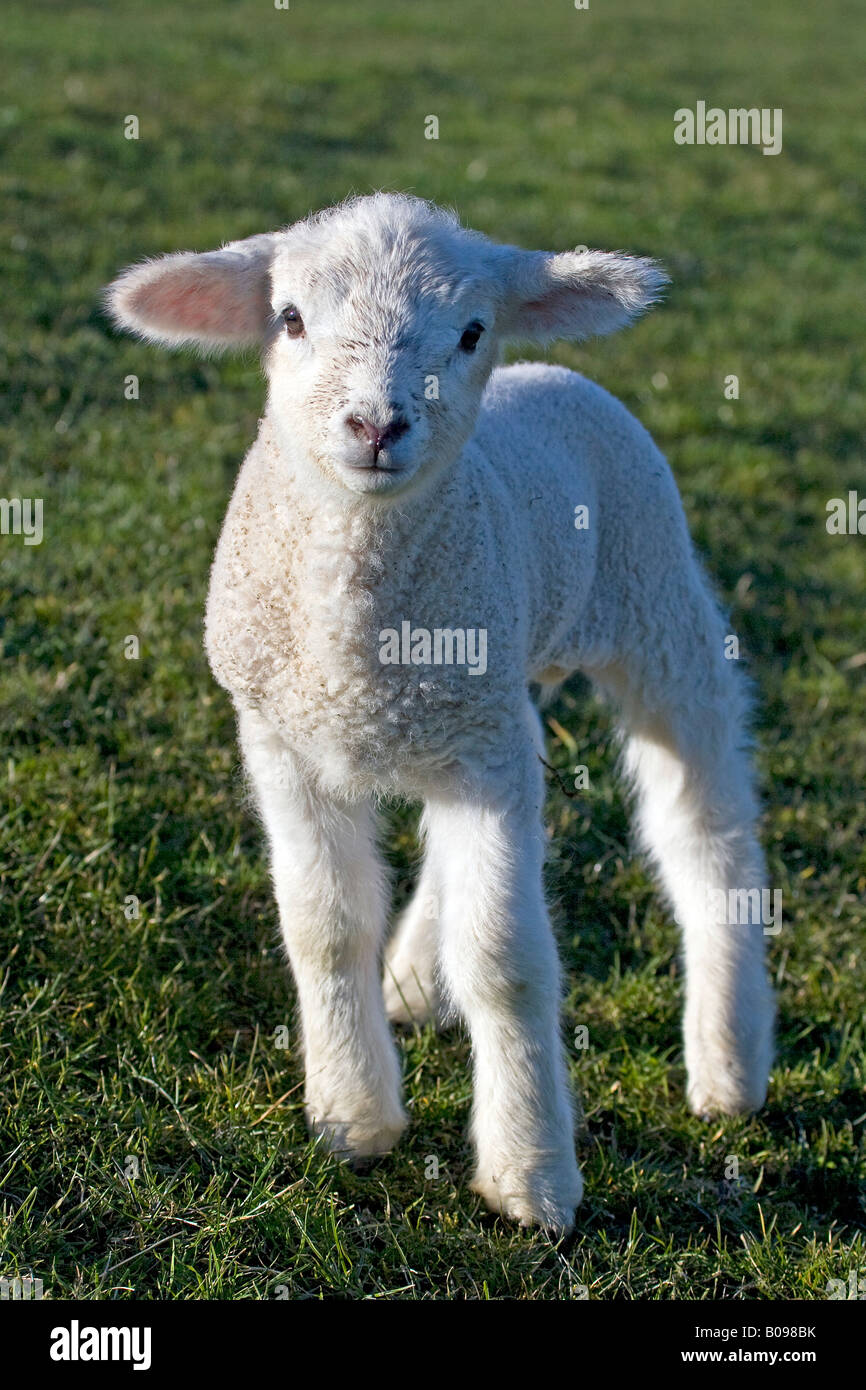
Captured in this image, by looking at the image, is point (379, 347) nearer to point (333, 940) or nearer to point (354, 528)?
point (354, 528)

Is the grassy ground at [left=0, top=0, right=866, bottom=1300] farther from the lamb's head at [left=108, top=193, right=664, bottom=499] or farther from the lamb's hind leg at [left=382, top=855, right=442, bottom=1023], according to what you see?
the lamb's head at [left=108, top=193, right=664, bottom=499]

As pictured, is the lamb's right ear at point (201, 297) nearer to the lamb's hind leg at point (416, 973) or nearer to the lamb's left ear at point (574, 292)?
the lamb's left ear at point (574, 292)

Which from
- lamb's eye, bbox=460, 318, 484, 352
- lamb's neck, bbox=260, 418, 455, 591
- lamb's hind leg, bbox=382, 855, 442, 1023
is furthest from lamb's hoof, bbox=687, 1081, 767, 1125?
lamb's eye, bbox=460, 318, 484, 352

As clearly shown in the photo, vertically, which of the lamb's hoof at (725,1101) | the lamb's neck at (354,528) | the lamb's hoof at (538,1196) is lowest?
the lamb's hoof at (538,1196)

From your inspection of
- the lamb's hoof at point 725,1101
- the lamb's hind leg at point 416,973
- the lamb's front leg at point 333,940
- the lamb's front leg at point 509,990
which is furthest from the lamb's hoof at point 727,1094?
the lamb's front leg at point 333,940

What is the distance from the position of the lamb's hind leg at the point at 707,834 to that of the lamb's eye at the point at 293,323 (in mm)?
1312

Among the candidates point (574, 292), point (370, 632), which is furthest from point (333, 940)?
point (574, 292)

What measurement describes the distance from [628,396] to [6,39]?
6306 mm

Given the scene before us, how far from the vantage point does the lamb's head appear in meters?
2.54

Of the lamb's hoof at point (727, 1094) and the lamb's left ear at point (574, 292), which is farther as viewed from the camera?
the lamb's hoof at point (727, 1094)

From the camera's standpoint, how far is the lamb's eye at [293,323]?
2748 mm

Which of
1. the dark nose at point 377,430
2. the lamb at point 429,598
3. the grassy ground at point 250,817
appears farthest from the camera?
the grassy ground at point 250,817
